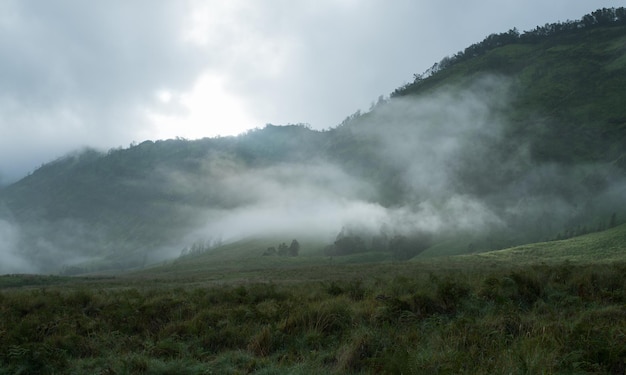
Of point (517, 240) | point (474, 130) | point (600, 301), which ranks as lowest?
point (517, 240)

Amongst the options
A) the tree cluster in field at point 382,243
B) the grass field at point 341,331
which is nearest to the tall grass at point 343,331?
the grass field at point 341,331

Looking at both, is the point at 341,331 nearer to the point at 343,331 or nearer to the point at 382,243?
the point at 343,331

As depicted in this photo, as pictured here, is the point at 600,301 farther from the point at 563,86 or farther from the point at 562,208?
the point at 563,86

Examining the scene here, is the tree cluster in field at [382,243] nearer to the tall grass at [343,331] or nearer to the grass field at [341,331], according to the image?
the grass field at [341,331]

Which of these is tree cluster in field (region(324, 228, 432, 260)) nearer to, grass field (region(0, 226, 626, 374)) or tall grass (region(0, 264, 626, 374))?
grass field (region(0, 226, 626, 374))

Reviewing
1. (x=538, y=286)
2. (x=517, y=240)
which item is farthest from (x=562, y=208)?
(x=538, y=286)

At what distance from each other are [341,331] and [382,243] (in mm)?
132737

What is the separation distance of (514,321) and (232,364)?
636cm

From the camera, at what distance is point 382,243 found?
139250 mm

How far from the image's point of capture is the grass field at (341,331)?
23.1 ft

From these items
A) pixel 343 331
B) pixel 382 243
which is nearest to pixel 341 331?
pixel 343 331

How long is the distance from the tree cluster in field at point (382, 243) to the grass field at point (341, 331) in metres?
Answer: 110

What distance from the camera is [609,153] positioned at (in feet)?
433

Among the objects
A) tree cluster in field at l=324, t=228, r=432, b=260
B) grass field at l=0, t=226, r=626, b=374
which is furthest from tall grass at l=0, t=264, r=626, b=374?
tree cluster in field at l=324, t=228, r=432, b=260
